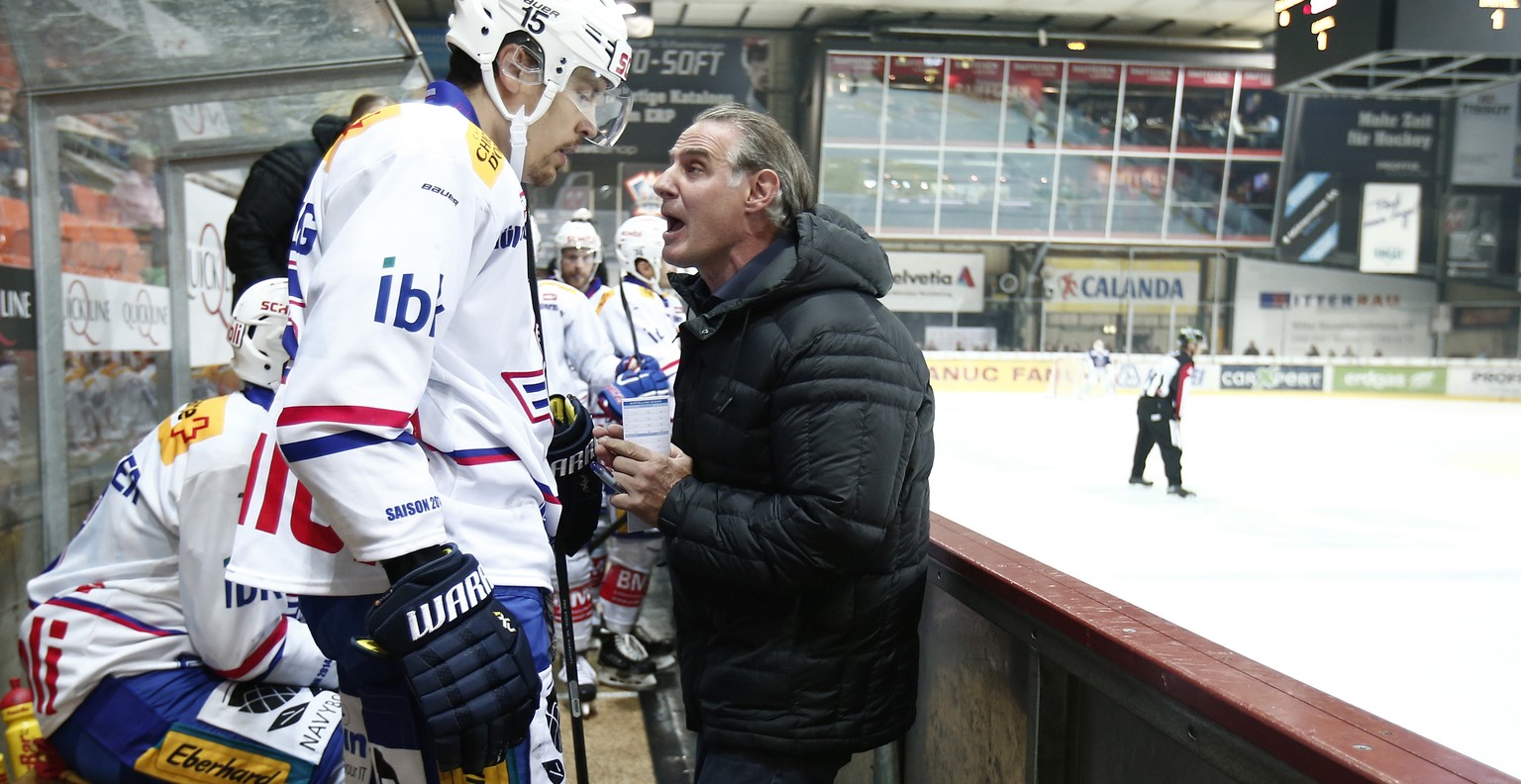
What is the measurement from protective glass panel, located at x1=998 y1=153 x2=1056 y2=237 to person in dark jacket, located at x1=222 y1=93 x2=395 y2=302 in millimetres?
19963

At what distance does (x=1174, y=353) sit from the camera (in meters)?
10.2

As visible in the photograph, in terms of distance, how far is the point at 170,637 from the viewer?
1683 mm

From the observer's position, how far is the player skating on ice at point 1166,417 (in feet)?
25.2

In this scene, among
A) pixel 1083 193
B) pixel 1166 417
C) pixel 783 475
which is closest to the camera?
pixel 783 475

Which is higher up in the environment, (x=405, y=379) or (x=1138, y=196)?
(x=1138, y=196)

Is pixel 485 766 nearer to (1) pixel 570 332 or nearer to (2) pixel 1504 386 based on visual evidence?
(1) pixel 570 332

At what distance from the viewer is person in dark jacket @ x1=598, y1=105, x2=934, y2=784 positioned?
139 centimetres

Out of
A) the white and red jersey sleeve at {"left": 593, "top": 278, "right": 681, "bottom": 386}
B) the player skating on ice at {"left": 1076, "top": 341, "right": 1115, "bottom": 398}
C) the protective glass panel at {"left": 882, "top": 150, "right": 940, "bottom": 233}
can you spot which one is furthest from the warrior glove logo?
the protective glass panel at {"left": 882, "top": 150, "right": 940, "bottom": 233}

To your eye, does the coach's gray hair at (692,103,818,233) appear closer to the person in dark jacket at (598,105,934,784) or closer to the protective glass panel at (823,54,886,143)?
the person in dark jacket at (598,105,934,784)

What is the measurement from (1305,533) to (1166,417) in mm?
2532

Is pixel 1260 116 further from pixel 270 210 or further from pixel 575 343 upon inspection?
pixel 270 210

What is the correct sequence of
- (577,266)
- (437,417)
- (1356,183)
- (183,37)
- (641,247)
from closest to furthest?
(437,417) < (183,37) < (641,247) < (577,266) < (1356,183)

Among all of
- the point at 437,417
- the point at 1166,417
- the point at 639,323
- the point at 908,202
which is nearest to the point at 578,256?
the point at 639,323

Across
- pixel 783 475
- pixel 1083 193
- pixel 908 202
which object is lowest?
pixel 783 475
